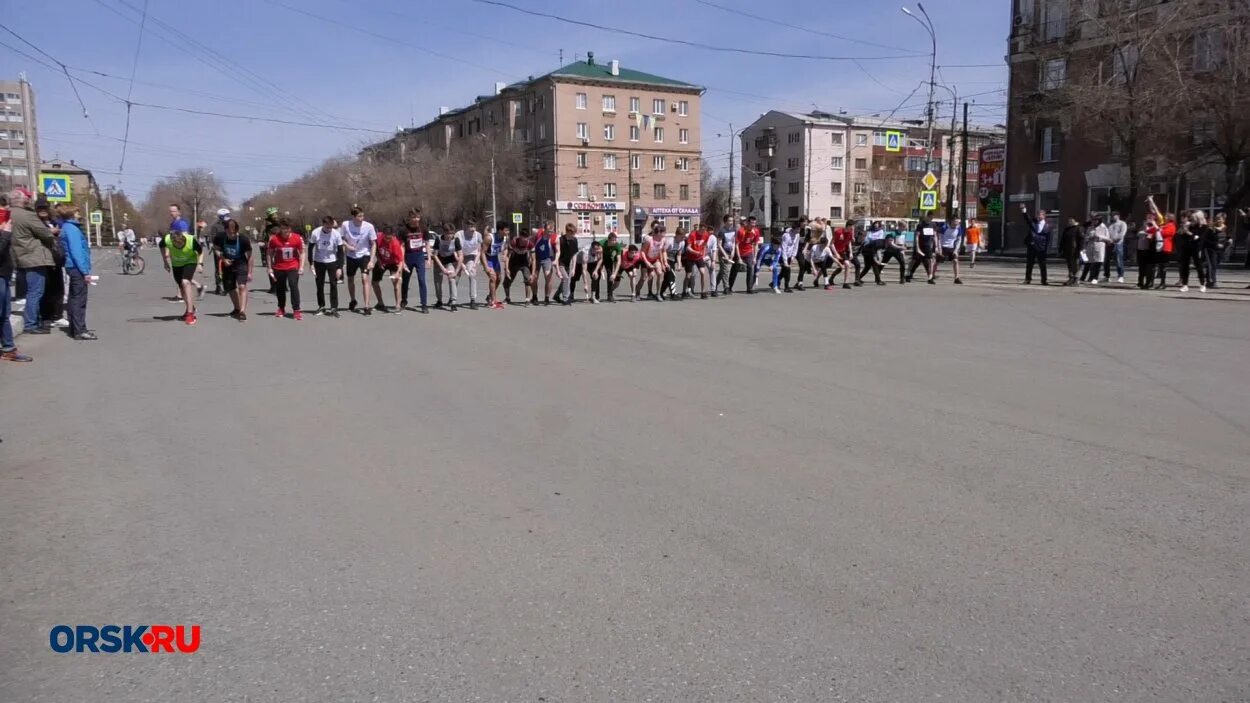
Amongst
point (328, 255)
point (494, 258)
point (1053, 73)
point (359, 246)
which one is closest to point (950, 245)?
point (494, 258)

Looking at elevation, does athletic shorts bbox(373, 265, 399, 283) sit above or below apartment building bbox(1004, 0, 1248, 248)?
below

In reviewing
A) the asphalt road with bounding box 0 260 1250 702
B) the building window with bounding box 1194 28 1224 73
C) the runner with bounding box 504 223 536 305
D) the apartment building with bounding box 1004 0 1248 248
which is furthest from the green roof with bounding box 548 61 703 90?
the asphalt road with bounding box 0 260 1250 702

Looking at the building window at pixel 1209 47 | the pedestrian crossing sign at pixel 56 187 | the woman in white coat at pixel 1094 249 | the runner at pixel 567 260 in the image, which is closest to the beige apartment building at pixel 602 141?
the building window at pixel 1209 47

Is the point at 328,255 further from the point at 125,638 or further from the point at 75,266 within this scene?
the point at 125,638

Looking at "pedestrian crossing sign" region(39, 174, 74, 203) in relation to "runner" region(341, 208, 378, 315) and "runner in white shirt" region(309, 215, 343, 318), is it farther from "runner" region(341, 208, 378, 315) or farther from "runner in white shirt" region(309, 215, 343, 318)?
"runner" region(341, 208, 378, 315)

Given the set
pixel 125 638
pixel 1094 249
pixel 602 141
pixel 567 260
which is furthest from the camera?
pixel 602 141

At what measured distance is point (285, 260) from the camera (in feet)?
46.8

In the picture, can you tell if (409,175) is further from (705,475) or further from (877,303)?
(705,475)

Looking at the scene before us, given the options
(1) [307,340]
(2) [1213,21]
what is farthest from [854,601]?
(2) [1213,21]

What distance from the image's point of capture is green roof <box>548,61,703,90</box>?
7875cm

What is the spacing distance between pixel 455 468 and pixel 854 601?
112 inches

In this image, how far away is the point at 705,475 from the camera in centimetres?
542

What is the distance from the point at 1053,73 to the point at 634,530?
147 ft

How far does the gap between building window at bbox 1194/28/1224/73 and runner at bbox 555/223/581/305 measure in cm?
2687
